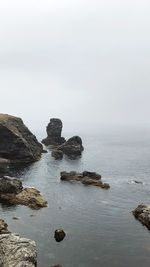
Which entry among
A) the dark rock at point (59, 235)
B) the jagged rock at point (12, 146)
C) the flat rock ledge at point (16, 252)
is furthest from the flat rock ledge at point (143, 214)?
the jagged rock at point (12, 146)

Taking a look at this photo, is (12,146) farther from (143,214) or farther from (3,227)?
(3,227)

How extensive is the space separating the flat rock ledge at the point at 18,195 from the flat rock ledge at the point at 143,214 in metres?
25.4

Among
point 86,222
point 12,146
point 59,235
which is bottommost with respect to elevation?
point 59,235

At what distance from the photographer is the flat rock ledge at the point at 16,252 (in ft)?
193

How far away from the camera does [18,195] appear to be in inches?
4400

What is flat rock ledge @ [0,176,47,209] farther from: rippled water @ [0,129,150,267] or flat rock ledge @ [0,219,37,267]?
flat rock ledge @ [0,219,37,267]

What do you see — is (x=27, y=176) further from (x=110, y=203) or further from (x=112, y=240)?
(x=112, y=240)

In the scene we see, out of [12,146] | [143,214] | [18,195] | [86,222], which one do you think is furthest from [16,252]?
[12,146]

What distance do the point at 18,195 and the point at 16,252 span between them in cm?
5096

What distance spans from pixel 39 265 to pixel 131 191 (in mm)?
65212

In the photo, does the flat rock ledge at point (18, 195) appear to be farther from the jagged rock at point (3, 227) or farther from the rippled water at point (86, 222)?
the jagged rock at point (3, 227)

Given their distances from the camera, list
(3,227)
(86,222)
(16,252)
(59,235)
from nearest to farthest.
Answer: (16,252), (59,235), (3,227), (86,222)

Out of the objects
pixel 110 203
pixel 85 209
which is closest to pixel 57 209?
pixel 85 209

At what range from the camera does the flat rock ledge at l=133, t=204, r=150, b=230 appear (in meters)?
95.1
